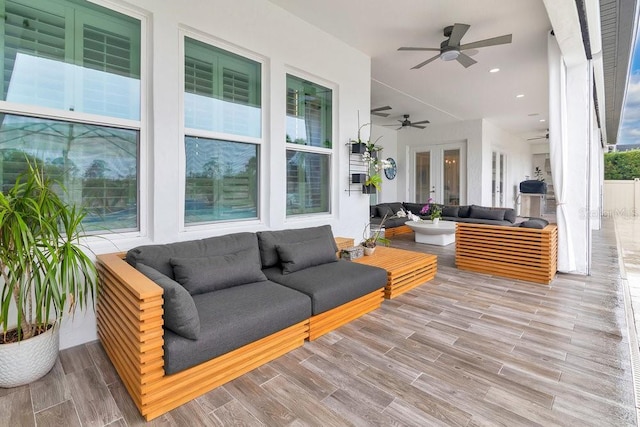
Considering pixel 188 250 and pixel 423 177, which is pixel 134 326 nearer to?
pixel 188 250

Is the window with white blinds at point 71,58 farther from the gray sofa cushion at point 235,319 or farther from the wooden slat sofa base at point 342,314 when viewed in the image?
the wooden slat sofa base at point 342,314

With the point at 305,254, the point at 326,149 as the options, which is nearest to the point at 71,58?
the point at 305,254

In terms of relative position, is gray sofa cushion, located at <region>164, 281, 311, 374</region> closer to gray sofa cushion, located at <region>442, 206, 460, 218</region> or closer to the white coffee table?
the white coffee table

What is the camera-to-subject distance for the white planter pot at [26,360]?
181 cm

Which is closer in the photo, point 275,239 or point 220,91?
point 275,239

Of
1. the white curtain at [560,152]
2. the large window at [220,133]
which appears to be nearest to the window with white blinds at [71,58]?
the large window at [220,133]

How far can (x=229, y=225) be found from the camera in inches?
128

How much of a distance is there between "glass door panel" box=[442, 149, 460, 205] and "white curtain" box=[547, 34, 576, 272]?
4.78m

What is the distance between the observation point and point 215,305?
2.12m

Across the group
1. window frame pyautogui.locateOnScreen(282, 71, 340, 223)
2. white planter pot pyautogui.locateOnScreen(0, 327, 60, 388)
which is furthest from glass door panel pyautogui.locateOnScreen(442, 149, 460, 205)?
white planter pot pyautogui.locateOnScreen(0, 327, 60, 388)

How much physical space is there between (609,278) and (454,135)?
5.71 metres

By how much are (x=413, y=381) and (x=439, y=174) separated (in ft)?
26.9

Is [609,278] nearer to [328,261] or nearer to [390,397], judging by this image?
[328,261]

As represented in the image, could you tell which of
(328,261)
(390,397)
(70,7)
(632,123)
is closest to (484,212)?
(328,261)
